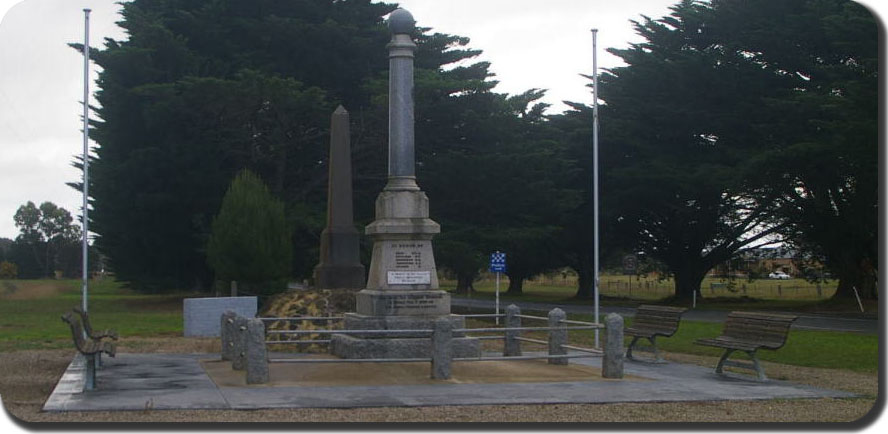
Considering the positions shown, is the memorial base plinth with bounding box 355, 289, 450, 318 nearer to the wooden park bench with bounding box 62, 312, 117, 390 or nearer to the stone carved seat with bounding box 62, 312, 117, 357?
the stone carved seat with bounding box 62, 312, 117, 357

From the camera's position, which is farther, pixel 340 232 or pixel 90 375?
pixel 340 232

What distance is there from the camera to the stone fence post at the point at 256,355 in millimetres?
13852

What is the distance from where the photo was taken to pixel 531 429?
405 inches

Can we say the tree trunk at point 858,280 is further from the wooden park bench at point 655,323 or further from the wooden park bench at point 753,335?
the wooden park bench at point 753,335

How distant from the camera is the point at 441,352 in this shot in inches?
572

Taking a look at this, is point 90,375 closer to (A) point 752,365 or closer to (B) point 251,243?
(A) point 752,365

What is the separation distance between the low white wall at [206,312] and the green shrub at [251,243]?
6.62 metres

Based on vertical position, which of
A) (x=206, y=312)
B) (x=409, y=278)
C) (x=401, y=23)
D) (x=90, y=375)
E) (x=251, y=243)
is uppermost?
(x=401, y=23)

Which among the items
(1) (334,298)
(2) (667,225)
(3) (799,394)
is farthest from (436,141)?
(3) (799,394)

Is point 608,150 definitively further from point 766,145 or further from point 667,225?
point 766,145

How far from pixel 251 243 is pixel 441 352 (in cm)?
1964

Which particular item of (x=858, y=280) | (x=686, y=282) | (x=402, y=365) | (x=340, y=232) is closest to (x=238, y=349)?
(x=402, y=365)

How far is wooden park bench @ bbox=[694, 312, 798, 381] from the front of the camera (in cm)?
1529

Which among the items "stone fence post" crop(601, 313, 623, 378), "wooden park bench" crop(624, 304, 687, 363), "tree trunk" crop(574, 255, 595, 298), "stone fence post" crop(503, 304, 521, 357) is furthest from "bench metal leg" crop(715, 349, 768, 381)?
"tree trunk" crop(574, 255, 595, 298)
